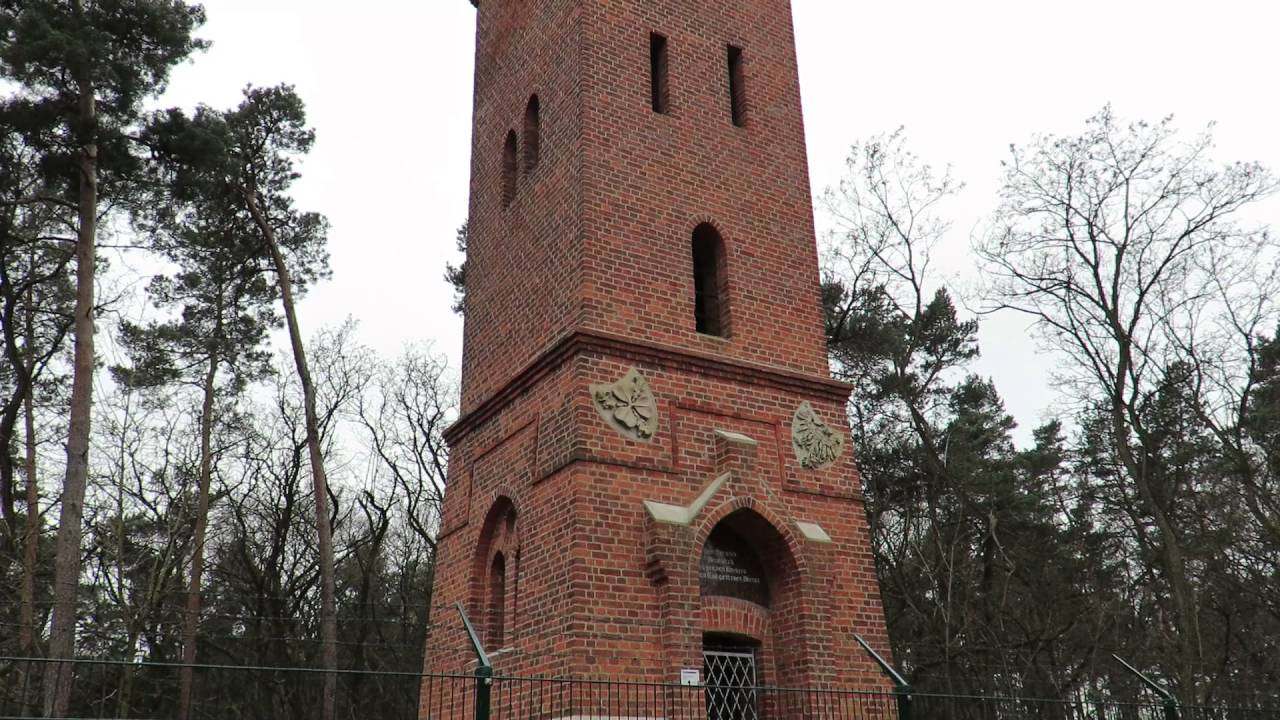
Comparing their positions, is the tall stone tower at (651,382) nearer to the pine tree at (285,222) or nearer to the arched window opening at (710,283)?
the arched window opening at (710,283)

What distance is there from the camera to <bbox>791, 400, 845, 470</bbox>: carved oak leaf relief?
10.8m

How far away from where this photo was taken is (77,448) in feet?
39.4

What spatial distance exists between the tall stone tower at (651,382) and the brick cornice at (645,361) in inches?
1.0

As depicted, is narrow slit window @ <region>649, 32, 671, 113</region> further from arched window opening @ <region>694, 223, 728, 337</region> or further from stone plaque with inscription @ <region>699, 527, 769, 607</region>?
stone plaque with inscription @ <region>699, 527, 769, 607</region>

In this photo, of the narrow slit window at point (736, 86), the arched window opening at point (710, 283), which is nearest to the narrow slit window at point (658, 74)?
the narrow slit window at point (736, 86)

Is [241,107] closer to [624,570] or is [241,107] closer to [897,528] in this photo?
[624,570]

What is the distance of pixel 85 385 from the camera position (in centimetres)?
1223

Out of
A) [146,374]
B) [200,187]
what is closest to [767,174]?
[200,187]

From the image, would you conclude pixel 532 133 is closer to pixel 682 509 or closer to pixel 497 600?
pixel 682 509

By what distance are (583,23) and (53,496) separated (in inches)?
571

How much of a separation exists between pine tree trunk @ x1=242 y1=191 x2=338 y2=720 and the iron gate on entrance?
8334 millimetres

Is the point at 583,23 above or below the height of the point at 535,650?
above

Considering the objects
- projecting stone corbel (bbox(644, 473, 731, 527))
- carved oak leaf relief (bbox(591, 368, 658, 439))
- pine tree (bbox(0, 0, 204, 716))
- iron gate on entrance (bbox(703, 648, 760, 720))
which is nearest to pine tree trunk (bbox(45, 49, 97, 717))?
pine tree (bbox(0, 0, 204, 716))

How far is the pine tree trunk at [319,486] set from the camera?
16.7 metres
